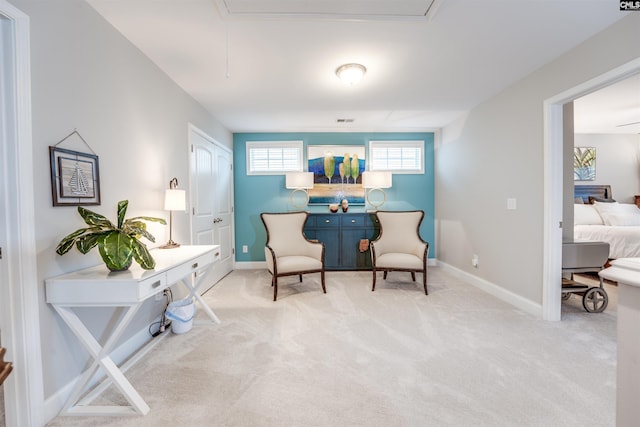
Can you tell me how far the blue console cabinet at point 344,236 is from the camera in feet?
13.9

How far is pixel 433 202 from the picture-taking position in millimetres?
4715

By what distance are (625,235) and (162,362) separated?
5547 mm

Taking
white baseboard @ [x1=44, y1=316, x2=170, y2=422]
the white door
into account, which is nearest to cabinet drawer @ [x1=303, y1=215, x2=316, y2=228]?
the white door

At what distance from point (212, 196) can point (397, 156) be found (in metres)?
3.06

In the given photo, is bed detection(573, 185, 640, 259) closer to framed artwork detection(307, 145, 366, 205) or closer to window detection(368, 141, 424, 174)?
window detection(368, 141, 424, 174)

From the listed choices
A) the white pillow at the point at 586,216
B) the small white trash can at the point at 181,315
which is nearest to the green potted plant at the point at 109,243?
A: the small white trash can at the point at 181,315

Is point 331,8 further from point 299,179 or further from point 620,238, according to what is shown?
point 620,238

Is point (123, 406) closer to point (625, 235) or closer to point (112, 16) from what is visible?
point (112, 16)

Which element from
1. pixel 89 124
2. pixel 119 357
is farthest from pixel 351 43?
pixel 119 357

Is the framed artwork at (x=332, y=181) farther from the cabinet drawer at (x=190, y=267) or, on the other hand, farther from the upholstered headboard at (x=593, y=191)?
the upholstered headboard at (x=593, y=191)

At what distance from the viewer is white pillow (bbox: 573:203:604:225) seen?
441 cm

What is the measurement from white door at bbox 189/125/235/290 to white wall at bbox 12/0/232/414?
1.76 feet

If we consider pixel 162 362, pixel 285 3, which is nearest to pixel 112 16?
pixel 285 3

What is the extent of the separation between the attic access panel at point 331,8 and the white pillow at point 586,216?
4.58 metres
